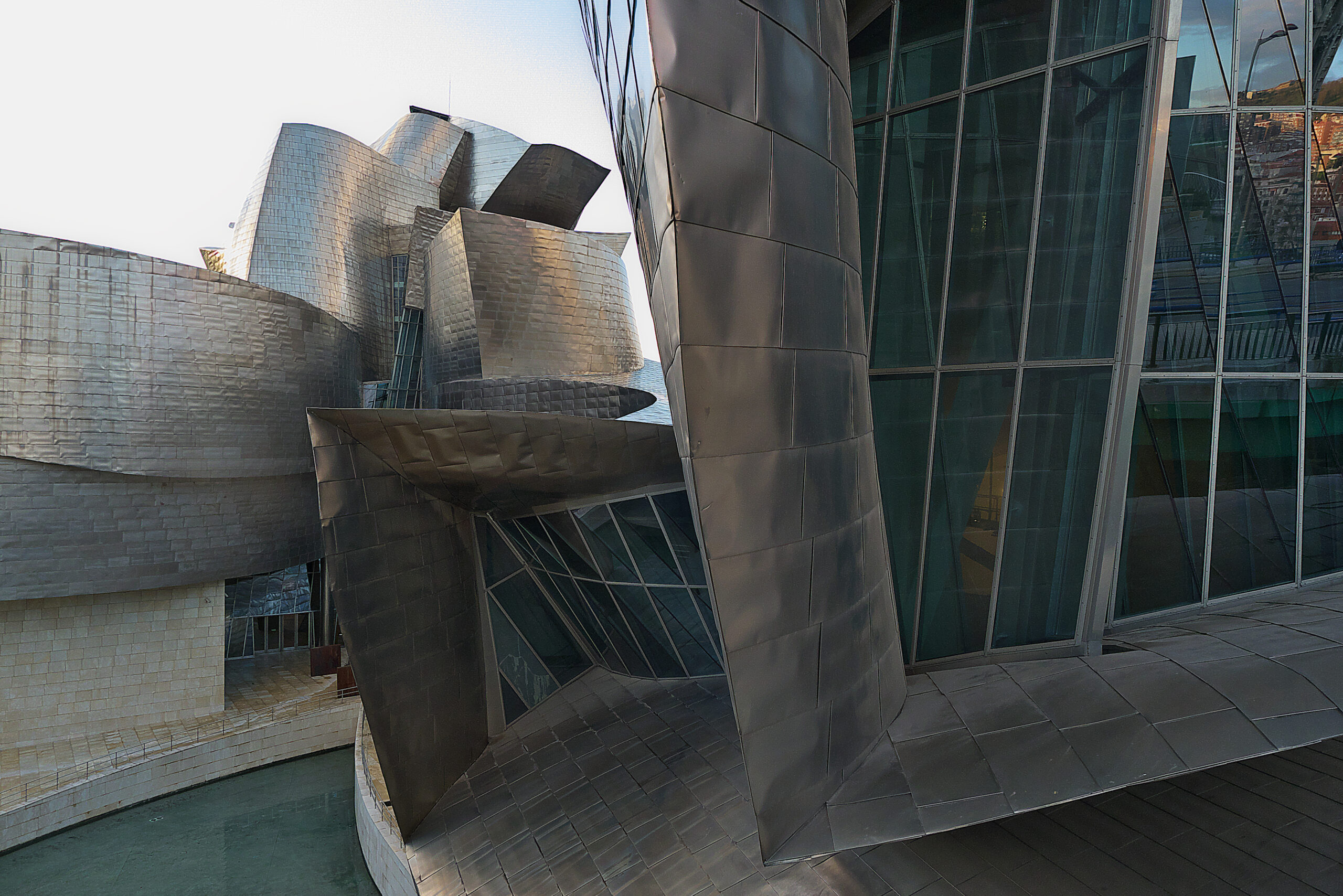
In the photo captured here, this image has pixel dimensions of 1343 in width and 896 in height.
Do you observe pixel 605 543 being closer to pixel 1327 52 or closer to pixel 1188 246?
pixel 1188 246

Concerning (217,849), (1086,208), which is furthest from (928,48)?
(217,849)

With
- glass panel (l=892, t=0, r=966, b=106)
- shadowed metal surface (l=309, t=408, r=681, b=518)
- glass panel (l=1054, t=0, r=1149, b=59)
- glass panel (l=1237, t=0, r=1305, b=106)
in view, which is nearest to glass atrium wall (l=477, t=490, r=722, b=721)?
shadowed metal surface (l=309, t=408, r=681, b=518)

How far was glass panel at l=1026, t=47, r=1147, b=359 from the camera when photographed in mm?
7789

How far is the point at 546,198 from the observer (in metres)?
33.1

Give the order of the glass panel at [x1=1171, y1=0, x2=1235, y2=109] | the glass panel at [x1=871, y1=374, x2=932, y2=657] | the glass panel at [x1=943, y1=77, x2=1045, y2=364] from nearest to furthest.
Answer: the glass panel at [x1=1171, y1=0, x2=1235, y2=109]
the glass panel at [x1=943, y1=77, x2=1045, y2=364]
the glass panel at [x1=871, y1=374, x2=932, y2=657]

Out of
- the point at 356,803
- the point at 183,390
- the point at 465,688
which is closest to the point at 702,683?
the point at 465,688

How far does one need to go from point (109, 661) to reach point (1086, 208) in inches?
941

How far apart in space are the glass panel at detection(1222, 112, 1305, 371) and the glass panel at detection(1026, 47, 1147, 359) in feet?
5.34

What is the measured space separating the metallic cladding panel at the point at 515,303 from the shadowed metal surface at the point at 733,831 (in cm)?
1367

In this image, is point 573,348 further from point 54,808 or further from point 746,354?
point 746,354

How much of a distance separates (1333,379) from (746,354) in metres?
8.93

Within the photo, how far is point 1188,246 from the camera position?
8.09m

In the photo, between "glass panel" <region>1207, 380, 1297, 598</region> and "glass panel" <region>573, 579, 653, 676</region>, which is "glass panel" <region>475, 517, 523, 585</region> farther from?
"glass panel" <region>1207, 380, 1297, 598</region>

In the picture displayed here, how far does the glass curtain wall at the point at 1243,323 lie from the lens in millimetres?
8047
